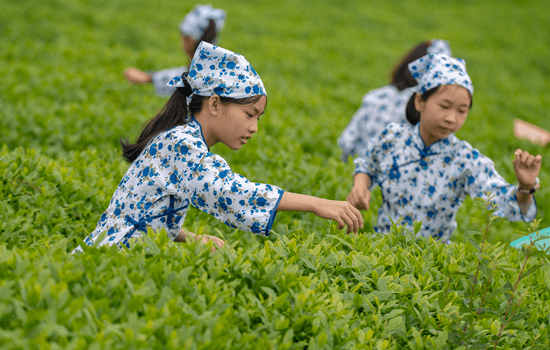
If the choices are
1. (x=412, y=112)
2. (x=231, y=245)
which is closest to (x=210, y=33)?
(x=412, y=112)

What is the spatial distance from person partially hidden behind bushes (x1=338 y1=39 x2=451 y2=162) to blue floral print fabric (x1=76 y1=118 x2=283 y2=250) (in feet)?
10.8

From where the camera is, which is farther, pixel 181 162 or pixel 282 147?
pixel 282 147

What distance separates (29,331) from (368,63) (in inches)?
506

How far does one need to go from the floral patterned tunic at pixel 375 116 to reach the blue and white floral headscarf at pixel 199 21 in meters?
Result: 2.21

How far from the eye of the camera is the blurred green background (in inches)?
158

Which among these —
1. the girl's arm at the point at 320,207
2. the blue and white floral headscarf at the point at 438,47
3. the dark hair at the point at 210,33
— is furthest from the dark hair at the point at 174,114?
the blue and white floral headscarf at the point at 438,47

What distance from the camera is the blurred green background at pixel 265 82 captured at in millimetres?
4012

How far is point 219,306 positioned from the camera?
2.07m

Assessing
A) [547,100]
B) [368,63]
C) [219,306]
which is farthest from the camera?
[368,63]

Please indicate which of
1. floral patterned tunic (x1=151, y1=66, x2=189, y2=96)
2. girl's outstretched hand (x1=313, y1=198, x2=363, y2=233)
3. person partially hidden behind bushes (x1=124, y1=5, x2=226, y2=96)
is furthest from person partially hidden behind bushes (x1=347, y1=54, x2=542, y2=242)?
floral patterned tunic (x1=151, y1=66, x2=189, y2=96)

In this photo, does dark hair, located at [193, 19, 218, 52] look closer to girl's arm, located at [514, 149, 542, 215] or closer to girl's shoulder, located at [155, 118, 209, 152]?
girl's shoulder, located at [155, 118, 209, 152]

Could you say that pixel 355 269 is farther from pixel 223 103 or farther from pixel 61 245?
pixel 61 245

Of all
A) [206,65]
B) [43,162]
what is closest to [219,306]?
[206,65]

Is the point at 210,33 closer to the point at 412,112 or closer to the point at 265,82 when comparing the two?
the point at 412,112
